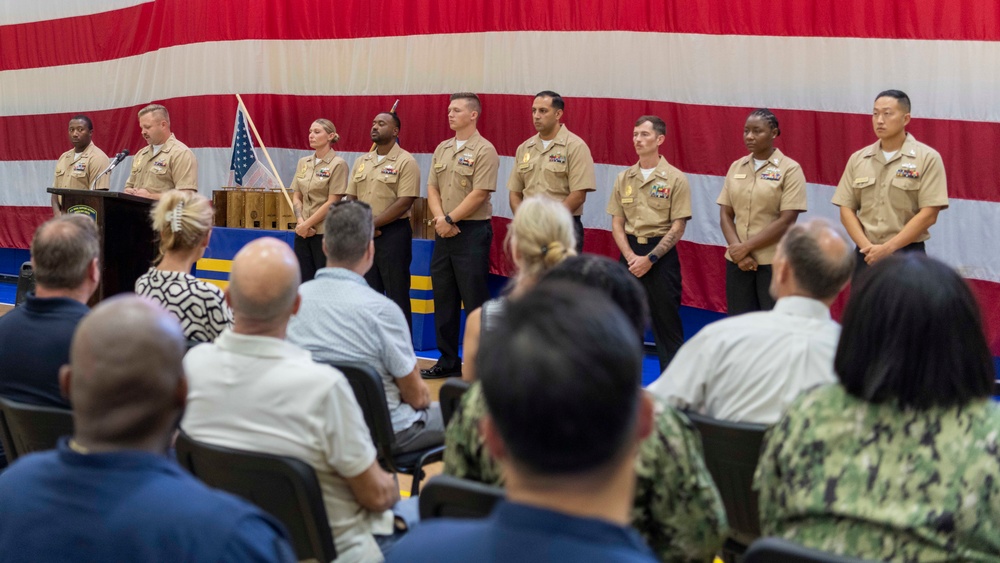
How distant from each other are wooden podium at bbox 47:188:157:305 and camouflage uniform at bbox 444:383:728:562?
4.21m

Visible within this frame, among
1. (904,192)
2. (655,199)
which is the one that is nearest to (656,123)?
(655,199)

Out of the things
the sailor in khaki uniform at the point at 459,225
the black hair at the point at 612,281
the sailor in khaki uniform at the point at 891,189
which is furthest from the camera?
the sailor in khaki uniform at the point at 459,225

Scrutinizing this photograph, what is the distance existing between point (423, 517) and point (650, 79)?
186 inches

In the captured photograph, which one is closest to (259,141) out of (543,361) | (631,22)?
(631,22)

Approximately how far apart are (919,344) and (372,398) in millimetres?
1422

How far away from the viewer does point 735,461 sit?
6.78 ft

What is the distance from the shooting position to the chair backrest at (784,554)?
4.16 ft

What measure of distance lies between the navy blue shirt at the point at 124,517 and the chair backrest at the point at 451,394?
3.91 feet

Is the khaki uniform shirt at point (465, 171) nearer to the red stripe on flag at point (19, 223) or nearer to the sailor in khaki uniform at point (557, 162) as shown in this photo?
the sailor in khaki uniform at point (557, 162)

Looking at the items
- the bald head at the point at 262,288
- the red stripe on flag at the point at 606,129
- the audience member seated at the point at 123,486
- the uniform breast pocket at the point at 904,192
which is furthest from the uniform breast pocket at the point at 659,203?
the audience member seated at the point at 123,486

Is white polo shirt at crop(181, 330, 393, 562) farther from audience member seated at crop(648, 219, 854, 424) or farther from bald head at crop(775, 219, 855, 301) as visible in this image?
bald head at crop(775, 219, 855, 301)

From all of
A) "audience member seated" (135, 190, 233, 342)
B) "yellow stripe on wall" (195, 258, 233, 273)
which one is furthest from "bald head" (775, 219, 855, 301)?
"yellow stripe on wall" (195, 258, 233, 273)

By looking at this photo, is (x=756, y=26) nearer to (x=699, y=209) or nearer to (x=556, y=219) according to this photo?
(x=699, y=209)

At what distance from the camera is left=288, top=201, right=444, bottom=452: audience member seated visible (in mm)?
2750
